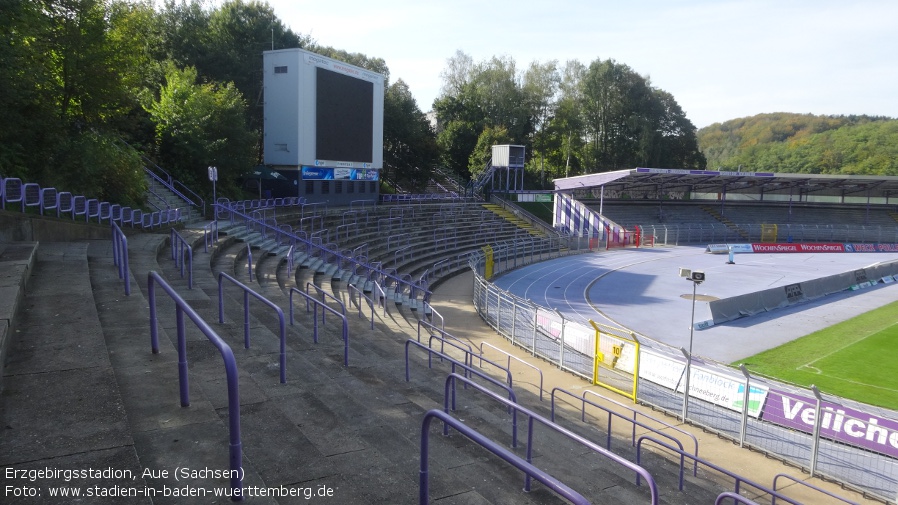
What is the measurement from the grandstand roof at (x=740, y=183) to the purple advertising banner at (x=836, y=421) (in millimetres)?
32923

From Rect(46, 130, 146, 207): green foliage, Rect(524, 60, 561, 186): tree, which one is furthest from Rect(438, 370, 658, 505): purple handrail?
Rect(524, 60, 561, 186): tree

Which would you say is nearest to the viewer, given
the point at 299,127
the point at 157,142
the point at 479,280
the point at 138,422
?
the point at 138,422

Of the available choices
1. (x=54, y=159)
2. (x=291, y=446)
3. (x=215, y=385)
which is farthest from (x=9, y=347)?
(x=54, y=159)

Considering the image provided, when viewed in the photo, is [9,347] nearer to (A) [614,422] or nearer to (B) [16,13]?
(A) [614,422]

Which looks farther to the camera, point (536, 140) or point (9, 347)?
point (536, 140)

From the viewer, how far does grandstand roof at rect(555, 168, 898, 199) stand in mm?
46125

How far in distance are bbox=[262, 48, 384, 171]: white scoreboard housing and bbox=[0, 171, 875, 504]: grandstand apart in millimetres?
17445

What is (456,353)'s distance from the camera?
14.4 m

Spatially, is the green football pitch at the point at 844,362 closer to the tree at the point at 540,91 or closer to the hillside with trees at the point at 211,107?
the hillside with trees at the point at 211,107

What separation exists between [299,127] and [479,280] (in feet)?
51.8

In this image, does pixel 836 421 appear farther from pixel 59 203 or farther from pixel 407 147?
pixel 407 147

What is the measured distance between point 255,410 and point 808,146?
12348 centimetres

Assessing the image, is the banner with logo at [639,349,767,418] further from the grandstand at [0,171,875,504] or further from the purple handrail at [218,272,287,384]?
the purple handrail at [218,272,287,384]

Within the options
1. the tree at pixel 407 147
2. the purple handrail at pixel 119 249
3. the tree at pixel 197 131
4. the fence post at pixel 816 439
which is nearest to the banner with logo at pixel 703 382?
the fence post at pixel 816 439
